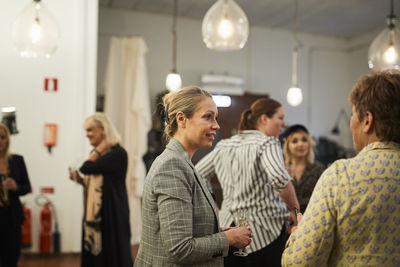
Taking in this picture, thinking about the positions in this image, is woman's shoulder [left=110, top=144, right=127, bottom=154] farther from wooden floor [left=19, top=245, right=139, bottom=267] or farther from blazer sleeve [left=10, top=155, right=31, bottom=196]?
wooden floor [left=19, top=245, right=139, bottom=267]

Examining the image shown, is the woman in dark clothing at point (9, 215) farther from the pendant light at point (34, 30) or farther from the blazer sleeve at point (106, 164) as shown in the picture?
the pendant light at point (34, 30)

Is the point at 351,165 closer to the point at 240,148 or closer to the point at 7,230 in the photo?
the point at 240,148

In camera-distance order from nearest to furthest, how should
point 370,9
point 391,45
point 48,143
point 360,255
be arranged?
point 360,255
point 391,45
point 48,143
point 370,9

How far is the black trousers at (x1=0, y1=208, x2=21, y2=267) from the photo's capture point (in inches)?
120

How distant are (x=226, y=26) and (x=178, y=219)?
1.90 meters

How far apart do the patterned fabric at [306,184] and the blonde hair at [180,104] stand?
1406 millimetres

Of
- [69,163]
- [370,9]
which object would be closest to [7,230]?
[69,163]

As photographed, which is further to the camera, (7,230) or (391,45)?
(391,45)

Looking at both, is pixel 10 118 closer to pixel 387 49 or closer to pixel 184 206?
pixel 184 206

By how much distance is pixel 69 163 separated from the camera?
4.48 m

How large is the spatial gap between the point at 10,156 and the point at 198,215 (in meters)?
2.43

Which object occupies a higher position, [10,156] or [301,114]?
[301,114]

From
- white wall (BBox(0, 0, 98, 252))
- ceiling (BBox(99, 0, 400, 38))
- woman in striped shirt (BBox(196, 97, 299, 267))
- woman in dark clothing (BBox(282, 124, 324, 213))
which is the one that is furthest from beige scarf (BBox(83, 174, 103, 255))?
ceiling (BBox(99, 0, 400, 38))

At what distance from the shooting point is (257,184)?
221 centimetres
